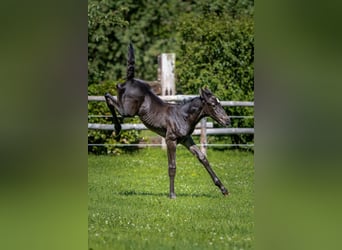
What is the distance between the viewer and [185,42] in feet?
31.1

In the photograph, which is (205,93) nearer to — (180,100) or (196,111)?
(196,111)

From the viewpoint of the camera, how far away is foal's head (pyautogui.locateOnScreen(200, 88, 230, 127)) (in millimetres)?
4328

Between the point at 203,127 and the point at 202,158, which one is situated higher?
the point at 202,158

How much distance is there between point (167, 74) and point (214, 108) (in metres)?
4.31

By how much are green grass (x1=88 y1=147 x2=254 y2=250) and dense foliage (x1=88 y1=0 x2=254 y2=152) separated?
1.56m

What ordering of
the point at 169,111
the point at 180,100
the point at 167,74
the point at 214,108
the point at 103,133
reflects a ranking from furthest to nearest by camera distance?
the point at 167,74 < the point at 103,133 < the point at 180,100 < the point at 169,111 < the point at 214,108

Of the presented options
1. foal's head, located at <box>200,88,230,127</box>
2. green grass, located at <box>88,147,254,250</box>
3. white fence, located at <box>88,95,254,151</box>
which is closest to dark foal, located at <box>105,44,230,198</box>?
foal's head, located at <box>200,88,230,127</box>

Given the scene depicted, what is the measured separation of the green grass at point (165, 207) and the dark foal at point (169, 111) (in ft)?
1.20

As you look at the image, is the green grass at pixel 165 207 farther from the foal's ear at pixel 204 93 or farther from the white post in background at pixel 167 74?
the white post in background at pixel 167 74

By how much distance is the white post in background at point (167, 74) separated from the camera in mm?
8523

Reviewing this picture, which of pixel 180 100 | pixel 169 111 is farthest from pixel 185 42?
pixel 169 111

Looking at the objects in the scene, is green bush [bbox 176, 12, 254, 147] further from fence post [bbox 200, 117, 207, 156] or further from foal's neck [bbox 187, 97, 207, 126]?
foal's neck [bbox 187, 97, 207, 126]

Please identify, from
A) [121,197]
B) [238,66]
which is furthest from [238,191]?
Result: [238,66]
